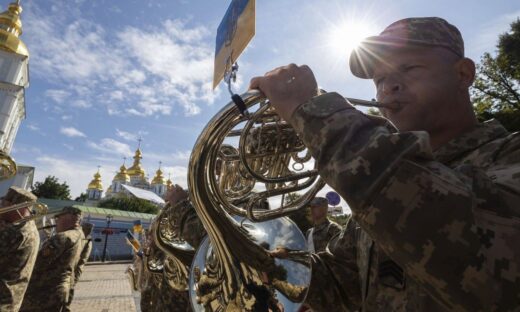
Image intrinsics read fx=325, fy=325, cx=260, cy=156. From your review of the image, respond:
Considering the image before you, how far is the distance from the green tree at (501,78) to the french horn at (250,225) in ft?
55.6

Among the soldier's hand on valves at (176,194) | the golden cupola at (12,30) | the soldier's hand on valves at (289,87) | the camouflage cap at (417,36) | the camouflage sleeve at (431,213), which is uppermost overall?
the golden cupola at (12,30)

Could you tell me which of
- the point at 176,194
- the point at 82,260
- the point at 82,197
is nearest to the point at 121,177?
the point at 82,197

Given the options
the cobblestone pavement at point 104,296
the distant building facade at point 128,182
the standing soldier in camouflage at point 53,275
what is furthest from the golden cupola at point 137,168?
the standing soldier in camouflage at point 53,275

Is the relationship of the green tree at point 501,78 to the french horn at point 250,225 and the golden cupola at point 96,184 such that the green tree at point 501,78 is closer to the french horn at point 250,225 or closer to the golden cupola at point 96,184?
the french horn at point 250,225

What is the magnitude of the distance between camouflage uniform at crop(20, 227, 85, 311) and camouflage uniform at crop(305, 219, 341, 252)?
334 centimetres

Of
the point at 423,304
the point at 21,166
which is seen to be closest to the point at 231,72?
the point at 423,304

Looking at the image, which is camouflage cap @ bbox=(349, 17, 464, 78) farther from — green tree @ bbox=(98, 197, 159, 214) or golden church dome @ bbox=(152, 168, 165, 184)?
golden church dome @ bbox=(152, 168, 165, 184)

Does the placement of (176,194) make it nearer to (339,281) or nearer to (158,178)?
(339,281)

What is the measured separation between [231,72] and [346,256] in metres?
1.03

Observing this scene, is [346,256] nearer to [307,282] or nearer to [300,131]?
[307,282]

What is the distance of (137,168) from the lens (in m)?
66.2

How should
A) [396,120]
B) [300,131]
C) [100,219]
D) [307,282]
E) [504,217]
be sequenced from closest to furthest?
[504,217] → [300,131] → [396,120] → [307,282] → [100,219]

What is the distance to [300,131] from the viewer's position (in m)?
0.86

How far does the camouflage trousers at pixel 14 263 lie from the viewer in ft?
10.9
